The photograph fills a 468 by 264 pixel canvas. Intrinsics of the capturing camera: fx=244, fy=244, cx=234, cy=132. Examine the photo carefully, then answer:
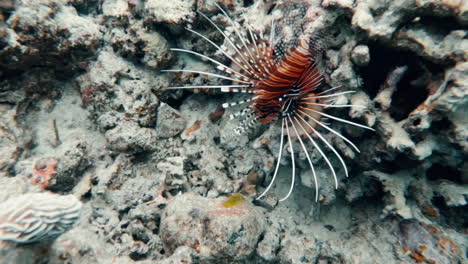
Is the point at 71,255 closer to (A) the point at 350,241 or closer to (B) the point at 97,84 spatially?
(B) the point at 97,84

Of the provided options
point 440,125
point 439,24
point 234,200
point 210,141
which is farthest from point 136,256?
point 439,24

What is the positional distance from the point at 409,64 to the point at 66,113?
13.9 ft

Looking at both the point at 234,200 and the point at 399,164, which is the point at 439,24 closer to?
the point at 399,164

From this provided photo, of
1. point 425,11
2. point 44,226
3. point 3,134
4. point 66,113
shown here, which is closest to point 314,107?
point 425,11

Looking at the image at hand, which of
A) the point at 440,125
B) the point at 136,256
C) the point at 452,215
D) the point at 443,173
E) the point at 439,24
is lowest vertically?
the point at 136,256

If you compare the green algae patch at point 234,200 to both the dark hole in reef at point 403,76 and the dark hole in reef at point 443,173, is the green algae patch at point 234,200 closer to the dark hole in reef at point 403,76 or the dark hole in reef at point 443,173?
the dark hole in reef at point 403,76

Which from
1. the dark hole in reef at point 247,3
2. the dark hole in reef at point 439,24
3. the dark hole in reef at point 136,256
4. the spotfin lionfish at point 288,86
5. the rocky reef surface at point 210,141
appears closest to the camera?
the dark hole in reef at point 439,24

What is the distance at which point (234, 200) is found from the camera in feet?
9.68

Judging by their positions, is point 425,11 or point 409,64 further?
point 409,64

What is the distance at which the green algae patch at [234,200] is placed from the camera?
2.87 m

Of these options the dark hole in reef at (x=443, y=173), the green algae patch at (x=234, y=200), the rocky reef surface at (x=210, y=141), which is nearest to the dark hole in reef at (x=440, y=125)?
the rocky reef surface at (x=210, y=141)

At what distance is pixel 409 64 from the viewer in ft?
7.79

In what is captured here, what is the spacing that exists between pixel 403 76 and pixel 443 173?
1.12 metres

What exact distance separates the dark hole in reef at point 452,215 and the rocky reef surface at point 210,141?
0.04ft
